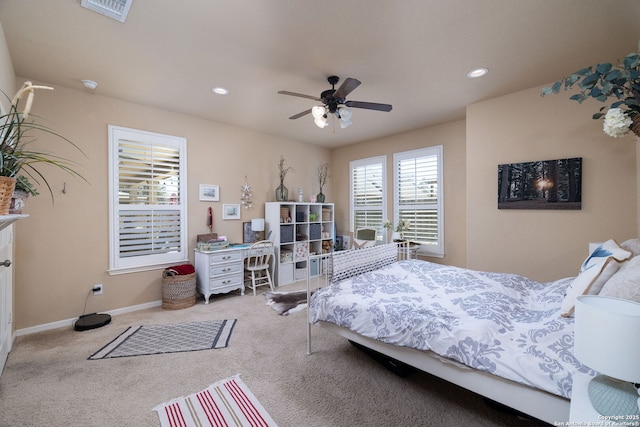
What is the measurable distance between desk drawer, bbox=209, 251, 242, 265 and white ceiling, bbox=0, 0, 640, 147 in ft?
6.92

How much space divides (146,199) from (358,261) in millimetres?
2997

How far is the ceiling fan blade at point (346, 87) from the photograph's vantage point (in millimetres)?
2315

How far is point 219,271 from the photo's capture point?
3.86 metres

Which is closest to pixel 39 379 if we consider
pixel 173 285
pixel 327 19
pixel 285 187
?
pixel 173 285

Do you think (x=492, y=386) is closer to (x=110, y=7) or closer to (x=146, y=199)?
(x=110, y=7)

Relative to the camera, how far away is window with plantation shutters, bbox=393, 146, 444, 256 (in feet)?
14.6

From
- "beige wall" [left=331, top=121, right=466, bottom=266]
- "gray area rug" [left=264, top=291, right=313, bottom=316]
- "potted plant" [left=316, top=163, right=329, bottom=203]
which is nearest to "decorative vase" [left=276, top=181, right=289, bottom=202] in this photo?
"potted plant" [left=316, top=163, right=329, bottom=203]

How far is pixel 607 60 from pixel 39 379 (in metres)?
5.52

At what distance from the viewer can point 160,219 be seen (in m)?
3.76

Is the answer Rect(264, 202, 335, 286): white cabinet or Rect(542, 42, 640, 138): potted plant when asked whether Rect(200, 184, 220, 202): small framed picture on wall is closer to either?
Rect(264, 202, 335, 286): white cabinet

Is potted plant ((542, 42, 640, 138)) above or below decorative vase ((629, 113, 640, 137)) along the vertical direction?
above

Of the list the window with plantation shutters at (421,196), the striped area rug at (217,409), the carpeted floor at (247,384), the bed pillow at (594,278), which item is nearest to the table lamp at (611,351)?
the bed pillow at (594,278)

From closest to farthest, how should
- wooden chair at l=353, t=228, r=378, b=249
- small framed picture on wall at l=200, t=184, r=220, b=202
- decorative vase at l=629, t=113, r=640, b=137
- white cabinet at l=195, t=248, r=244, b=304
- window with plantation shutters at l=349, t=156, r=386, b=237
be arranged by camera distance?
decorative vase at l=629, t=113, r=640, b=137
white cabinet at l=195, t=248, r=244, b=304
small framed picture on wall at l=200, t=184, r=220, b=202
wooden chair at l=353, t=228, r=378, b=249
window with plantation shutters at l=349, t=156, r=386, b=237

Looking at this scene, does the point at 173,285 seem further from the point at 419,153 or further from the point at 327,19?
the point at 419,153
